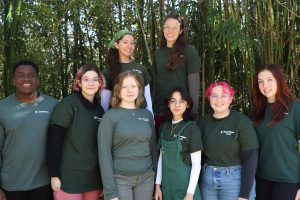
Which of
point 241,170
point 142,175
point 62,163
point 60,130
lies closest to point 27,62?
point 60,130

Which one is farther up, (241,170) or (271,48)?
(271,48)

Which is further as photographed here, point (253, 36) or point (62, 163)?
point (253, 36)

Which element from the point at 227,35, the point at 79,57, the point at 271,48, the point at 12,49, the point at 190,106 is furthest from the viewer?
the point at 79,57

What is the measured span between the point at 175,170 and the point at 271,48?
1.77 meters

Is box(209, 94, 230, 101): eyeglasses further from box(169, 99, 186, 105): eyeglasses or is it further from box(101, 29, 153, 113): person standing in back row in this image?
box(101, 29, 153, 113): person standing in back row

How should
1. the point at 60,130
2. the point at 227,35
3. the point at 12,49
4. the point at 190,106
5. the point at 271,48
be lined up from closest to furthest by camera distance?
the point at 60,130 → the point at 190,106 → the point at 227,35 → the point at 271,48 → the point at 12,49

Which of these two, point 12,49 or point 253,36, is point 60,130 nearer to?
point 12,49

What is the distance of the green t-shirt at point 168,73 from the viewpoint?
3.13 m

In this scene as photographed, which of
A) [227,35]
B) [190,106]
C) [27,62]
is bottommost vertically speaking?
[190,106]

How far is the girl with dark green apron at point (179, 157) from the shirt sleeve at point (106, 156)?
0.35 m

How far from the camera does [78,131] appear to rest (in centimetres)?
264

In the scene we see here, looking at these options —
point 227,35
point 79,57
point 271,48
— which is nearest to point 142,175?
point 227,35

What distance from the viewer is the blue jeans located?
258 cm

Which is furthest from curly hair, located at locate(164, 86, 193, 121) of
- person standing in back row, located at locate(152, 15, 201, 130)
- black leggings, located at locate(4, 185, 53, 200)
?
black leggings, located at locate(4, 185, 53, 200)
